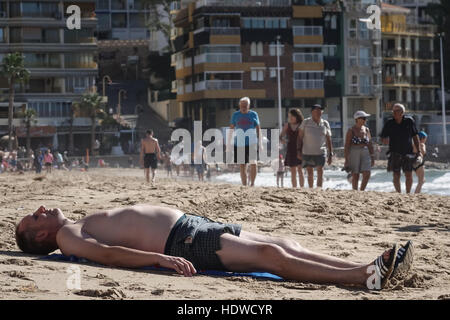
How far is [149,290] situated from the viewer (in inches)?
236

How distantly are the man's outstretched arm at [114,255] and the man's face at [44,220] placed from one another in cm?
12

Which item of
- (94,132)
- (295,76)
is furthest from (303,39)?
(94,132)

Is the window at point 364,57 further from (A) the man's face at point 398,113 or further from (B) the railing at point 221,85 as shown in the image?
(A) the man's face at point 398,113

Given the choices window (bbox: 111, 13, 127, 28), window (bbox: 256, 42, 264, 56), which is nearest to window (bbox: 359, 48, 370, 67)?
window (bbox: 256, 42, 264, 56)

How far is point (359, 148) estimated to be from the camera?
15.0 m

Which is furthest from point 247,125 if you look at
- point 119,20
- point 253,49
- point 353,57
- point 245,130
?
point 119,20

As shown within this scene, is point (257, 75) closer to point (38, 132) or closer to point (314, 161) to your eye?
point (38, 132)

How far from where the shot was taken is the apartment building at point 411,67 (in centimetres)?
7462

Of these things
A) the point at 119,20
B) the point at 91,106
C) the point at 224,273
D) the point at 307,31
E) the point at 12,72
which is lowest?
the point at 224,273

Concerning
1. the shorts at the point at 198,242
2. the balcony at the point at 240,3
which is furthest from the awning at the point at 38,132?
the shorts at the point at 198,242

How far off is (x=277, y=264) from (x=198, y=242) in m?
0.57
